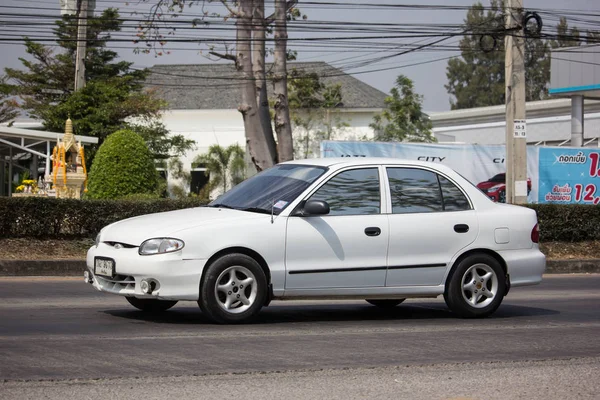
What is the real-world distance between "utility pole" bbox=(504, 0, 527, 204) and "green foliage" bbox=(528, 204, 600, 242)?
30.2 inches

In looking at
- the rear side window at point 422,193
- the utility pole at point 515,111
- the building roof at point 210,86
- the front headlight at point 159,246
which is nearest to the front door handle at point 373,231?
the rear side window at point 422,193

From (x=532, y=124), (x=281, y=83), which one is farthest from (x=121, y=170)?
(x=532, y=124)

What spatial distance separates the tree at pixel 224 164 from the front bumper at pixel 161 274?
41.3m

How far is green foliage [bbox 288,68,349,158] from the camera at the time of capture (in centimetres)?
4750

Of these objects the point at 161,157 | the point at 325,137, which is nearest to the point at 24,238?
the point at 161,157

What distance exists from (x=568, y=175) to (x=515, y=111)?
22.9 feet

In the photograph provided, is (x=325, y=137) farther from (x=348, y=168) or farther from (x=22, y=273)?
(x=348, y=168)

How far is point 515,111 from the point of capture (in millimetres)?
20625

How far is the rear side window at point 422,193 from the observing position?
9547mm

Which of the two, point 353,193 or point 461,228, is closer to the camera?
point 353,193

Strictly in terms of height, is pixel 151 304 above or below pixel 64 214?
below

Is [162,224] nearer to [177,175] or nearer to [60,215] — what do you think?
[60,215]

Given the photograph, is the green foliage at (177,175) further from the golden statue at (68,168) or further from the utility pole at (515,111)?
the utility pole at (515,111)

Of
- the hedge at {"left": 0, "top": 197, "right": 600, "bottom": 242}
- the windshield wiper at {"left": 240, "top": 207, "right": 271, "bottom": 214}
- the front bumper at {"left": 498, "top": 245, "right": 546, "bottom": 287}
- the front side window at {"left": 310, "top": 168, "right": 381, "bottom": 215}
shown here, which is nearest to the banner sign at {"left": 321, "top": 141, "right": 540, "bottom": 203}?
the hedge at {"left": 0, "top": 197, "right": 600, "bottom": 242}
